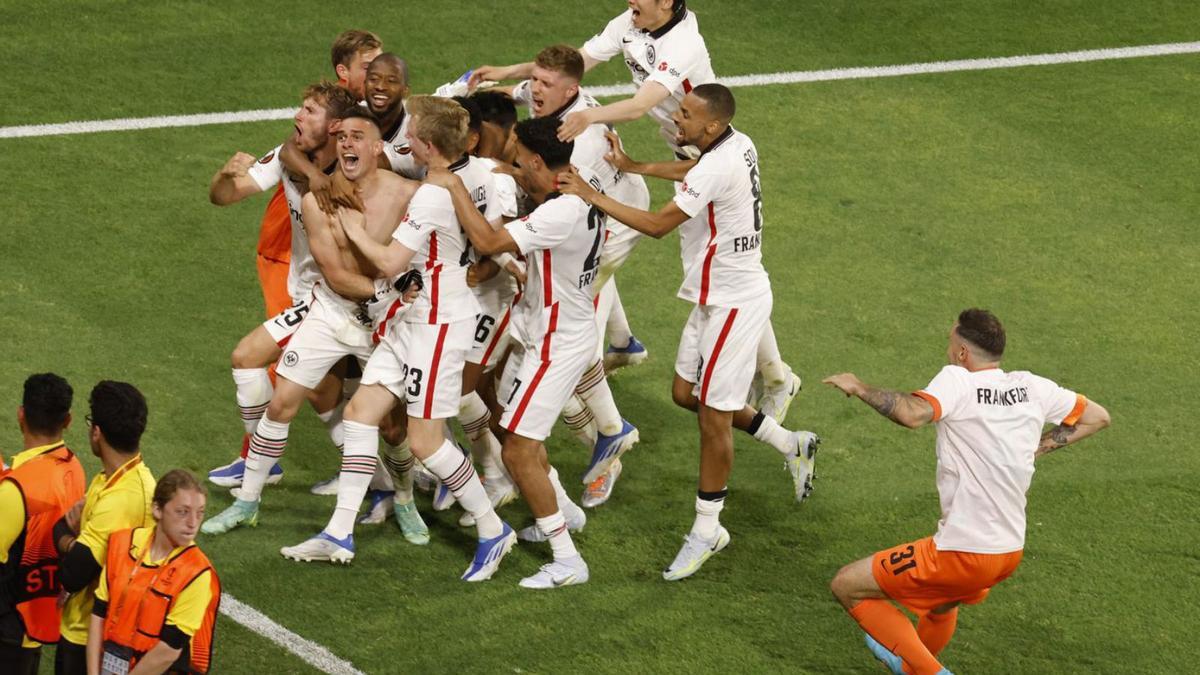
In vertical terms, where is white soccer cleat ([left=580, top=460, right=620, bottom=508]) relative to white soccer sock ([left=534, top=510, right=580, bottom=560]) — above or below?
below

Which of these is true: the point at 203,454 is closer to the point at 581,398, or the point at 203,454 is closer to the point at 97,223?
the point at 581,398

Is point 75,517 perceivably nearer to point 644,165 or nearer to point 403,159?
point 403,159

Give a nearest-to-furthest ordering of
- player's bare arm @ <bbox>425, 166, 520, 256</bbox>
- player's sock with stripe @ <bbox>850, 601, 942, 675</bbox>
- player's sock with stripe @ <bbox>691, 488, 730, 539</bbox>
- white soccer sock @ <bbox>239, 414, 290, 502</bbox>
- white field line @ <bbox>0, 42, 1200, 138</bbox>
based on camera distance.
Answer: player's sock with stripe @ <bbox>850, 601, 942, 675</bbox> → player's bare arm @ <bbox>425, 166, 520, 256</bbox> → white soccer sock @ <bbox>239, 414, 290, 502</bbox> → player's sock with stripe @ <bbox>691, 488, 730, 539</bbox> → white field line @ <bbox>0, 42, 1200, 138</bbox>

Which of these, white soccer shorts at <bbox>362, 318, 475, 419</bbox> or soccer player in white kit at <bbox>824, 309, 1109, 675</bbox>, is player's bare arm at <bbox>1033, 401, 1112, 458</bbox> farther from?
white soccer shorts at <bbox>362, 318, 475, 419</bbox>

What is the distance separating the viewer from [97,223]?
1198 cm

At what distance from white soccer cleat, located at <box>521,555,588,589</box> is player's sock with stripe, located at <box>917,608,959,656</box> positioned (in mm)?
1751

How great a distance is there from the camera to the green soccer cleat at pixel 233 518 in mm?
8914

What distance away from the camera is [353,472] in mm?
8609

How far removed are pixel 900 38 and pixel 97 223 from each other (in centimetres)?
751

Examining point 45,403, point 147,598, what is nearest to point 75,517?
point 45,403

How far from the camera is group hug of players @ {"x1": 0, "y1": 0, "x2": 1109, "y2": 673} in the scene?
27.3ft

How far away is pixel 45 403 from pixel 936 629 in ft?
13.4

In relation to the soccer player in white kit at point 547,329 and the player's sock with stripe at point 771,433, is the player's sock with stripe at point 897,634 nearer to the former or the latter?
the soccer player in white kit at point 547,329

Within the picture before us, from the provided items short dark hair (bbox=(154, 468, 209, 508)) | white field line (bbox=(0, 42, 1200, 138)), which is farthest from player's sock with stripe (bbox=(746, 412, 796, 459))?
white field line (bbox=(0, 42, 1200, 138))
